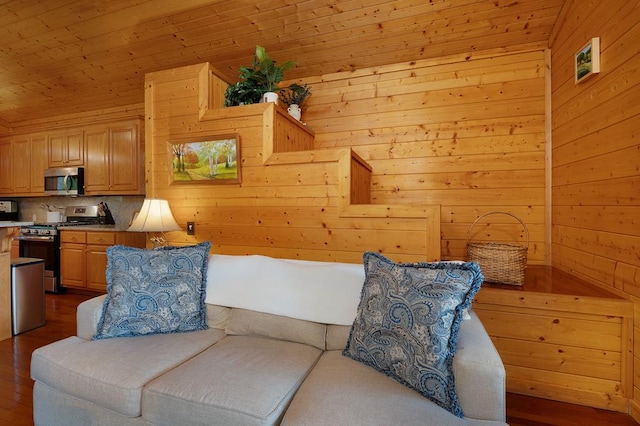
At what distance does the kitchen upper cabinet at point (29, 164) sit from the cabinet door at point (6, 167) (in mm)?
88

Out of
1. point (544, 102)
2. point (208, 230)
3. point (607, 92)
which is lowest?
point (208, 230)

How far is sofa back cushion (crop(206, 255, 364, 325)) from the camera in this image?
1.53m

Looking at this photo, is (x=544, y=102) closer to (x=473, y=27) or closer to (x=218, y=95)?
(x=473, y=27)

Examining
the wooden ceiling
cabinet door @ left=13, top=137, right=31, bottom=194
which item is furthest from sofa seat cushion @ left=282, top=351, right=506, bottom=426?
cabinet door @ left=13, top=137, right=31, bottom=194

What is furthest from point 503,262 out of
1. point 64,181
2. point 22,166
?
point 22,166

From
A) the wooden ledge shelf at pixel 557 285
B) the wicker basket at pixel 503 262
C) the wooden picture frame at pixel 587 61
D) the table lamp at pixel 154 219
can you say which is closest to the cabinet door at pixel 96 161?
the table lamp at pixel 154 219

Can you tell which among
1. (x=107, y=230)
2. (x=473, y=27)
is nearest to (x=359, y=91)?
(x=473, y=27)

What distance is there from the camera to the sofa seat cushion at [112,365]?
120 cm

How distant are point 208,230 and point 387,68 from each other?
239 centimetres

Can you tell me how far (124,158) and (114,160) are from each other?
18cm

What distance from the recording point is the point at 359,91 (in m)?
3.17

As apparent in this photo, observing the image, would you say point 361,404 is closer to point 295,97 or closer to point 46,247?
point 295,97

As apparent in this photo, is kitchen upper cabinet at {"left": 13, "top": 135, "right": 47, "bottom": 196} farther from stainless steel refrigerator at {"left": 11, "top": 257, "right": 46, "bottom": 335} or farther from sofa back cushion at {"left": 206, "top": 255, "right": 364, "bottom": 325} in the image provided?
sofa back cushion at {"left": 206, "top": 255, "right": 364, "bottom": 325}

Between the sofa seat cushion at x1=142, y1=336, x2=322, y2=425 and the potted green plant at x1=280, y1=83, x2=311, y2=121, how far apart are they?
2.28 metres
